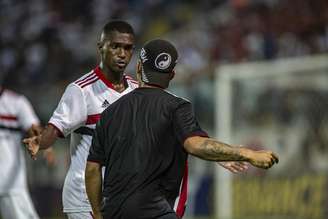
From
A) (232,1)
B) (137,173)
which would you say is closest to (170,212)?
(137,173)

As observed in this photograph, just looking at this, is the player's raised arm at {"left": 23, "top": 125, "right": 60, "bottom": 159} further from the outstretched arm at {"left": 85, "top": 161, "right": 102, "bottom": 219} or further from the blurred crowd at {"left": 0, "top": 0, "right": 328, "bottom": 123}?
the blurred crowd at {"left": 0, "top": 0, "right": 328, "bottom": 123}

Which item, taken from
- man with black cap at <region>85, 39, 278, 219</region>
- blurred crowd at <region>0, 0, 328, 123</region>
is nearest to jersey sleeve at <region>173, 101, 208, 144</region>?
man with black cap at <region>85, 39, 278, 219</region>

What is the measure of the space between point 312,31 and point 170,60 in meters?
10.8

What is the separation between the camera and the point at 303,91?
16547 millimetres

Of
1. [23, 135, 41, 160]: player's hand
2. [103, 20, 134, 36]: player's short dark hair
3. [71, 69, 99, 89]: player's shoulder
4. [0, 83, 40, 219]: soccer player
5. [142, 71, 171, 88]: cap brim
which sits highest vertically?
[103, 20, 134, 36]: player's short dark hair

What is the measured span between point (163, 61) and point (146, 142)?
0.52 meters

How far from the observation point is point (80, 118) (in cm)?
722

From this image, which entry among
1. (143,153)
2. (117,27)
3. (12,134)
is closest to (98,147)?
(143,153)

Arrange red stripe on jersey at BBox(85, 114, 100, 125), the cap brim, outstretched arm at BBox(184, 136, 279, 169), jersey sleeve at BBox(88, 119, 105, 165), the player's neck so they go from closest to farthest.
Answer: outstretched arm at BBox(184, 136, 279, 169) < the cap brim < jersey sleeve at BBox(88, 119, 105, 165) < red stripe on jersey at BBox(85, 114, 100, 125) < the player's neck

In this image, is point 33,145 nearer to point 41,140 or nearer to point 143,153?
point 41,140

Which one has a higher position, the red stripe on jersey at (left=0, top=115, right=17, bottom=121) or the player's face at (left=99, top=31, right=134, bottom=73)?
the player's face at (left=99, top=31, right=134, bottom=73)

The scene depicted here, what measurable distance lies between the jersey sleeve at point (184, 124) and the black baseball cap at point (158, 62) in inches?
11.0

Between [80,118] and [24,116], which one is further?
[24,116]

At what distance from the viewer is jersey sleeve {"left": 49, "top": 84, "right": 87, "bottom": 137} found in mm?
7164
